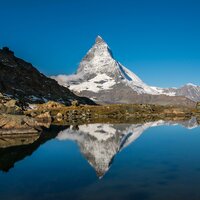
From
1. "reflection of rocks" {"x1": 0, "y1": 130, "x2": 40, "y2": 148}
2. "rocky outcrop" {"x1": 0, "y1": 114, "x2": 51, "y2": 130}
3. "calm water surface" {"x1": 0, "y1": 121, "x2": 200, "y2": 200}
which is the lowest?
"calm water surface" {"x1": 0, "y1": 121, "x2": 200, "y2": 200}

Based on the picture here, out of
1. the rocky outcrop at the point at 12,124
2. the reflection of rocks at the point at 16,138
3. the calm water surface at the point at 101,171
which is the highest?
the rocky outcrop at the point at 12,124

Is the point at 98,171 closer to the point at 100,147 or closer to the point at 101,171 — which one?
the point at 101,171

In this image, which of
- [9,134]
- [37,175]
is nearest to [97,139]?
[9,134]

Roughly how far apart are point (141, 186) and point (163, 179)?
4.71 m

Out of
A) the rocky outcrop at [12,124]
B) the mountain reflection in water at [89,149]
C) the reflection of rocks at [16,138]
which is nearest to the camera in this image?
the mountain reflection in water at [89,149]

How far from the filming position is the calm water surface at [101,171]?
126 ft

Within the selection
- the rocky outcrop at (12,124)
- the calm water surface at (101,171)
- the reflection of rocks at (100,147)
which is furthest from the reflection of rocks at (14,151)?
the rocky outcrop at (12,124)

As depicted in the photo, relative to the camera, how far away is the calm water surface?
3834 cm

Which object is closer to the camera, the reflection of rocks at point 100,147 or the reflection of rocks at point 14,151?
the reflection of rocks at point 100,147

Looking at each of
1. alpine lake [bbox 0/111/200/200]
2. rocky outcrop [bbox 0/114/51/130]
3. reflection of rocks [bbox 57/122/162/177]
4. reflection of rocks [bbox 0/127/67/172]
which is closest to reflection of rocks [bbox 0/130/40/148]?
reflection of rocks [bbox 0/127/67/172]

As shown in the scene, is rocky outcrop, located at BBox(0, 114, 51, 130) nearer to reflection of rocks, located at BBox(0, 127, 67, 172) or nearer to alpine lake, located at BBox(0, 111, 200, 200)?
reflection of rocks, located at BBox(0, 127, 67, 172)

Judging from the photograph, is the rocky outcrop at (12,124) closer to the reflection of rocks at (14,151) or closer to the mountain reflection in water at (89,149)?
the mountain reflection in water at (89,149)

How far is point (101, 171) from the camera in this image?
163 ft

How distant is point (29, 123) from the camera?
4222 inches
